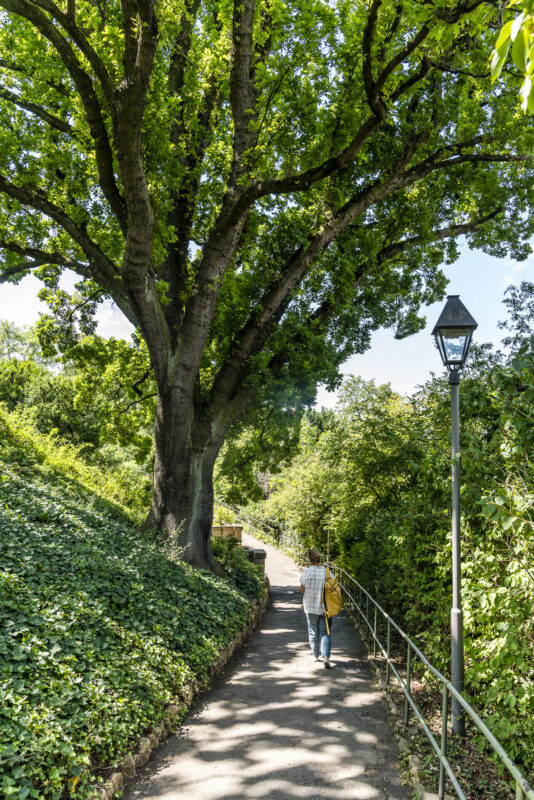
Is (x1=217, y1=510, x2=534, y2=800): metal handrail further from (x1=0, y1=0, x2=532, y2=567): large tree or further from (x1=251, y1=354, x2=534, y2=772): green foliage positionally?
(x1=0, y1=0, x2=532, y2=567): large tree

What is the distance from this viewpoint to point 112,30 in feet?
24.3

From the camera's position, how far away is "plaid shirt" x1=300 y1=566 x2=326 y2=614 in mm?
7523

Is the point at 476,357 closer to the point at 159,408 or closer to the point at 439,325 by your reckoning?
the point at 159,408

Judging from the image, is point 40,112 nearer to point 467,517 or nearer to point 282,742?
point 467,517

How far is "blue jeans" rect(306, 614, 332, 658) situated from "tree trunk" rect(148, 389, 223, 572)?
2.68m

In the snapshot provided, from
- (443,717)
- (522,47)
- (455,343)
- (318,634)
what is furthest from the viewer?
(318,634)

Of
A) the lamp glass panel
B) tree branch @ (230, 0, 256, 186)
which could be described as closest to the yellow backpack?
the lamp glass panel

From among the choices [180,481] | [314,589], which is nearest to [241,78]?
[180,481]

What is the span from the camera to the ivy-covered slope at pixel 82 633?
3590 millimetres

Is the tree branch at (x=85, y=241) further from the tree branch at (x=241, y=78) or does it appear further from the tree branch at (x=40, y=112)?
the tree branch at (x=241, y=78)

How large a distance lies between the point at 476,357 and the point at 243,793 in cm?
2000

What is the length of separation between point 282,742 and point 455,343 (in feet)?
13.9

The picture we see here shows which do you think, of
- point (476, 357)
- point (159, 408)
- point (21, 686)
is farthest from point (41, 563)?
point (476, 357)

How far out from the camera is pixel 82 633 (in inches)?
193
